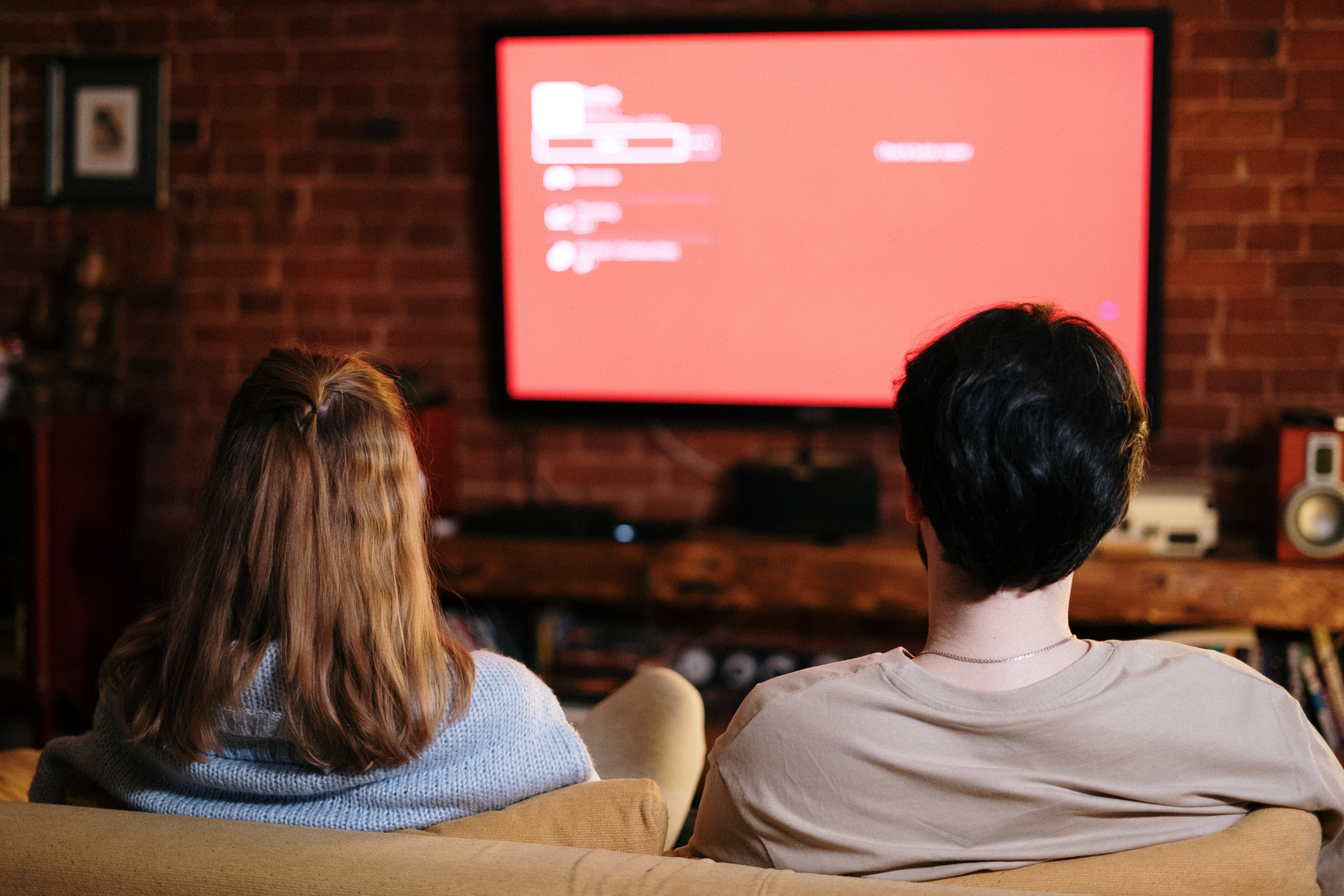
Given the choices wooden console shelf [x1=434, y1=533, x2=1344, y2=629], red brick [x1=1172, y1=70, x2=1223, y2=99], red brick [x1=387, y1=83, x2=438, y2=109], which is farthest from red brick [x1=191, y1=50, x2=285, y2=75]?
red brick [x1=1172, y1=70, x2=1223, y2=99]

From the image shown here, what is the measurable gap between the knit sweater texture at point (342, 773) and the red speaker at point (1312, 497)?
2131 mm

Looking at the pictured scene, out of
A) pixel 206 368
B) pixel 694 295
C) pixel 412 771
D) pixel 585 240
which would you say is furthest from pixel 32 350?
pixel 412 771

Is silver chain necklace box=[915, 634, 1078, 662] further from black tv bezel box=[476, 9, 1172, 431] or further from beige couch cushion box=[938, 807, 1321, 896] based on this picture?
black tv bezel box=[476, 9, 1172, 431]

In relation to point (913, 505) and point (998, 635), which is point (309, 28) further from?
point (998, 635)

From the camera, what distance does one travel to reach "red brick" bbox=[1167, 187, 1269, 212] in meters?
2.91

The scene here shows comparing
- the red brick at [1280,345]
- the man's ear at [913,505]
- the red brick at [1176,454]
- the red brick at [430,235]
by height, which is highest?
the red brick at [430,235]

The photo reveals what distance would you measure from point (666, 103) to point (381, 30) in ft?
3.06

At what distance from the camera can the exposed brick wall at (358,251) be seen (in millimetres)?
2990

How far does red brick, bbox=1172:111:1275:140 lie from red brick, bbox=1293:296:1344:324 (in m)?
0.44

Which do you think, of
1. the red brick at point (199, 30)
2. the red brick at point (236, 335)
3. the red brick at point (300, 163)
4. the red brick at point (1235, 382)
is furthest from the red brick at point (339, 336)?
the red brick at point (1235, 382)

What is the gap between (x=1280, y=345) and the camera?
2.95m

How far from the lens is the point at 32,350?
10.9 ft

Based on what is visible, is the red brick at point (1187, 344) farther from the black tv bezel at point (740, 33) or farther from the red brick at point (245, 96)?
the red brick at point (245, 96)

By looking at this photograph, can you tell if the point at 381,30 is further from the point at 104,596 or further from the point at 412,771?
the point at 412,771
